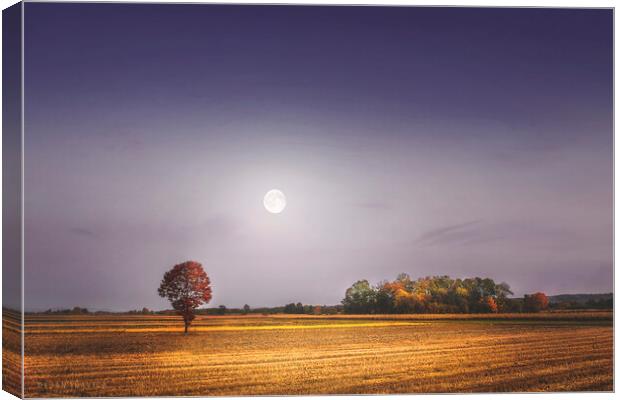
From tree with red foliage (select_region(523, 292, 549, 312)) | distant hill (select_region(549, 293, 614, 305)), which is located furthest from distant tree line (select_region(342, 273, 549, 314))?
distant hill (select_region(549, 293, 614, 305))

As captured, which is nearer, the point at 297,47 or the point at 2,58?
the point at 2,58

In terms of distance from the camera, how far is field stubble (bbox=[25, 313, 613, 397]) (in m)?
11.6

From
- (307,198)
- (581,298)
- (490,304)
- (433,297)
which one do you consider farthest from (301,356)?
(581,298)

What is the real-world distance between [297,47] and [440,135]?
2413mm

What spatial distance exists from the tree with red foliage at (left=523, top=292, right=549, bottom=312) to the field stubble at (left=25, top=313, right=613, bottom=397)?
0.62 feet

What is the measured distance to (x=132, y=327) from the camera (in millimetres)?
11930

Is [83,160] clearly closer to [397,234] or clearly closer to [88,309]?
[88,309]

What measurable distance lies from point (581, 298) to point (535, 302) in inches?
25.8

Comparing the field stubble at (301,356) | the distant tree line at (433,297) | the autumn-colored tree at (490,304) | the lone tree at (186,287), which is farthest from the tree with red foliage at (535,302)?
the lone tree at (186,287)

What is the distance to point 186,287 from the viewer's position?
1201cm

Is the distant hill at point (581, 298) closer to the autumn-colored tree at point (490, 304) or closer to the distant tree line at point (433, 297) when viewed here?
the distant tree line at point (433, 297)

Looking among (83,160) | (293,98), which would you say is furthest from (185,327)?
(293,98)

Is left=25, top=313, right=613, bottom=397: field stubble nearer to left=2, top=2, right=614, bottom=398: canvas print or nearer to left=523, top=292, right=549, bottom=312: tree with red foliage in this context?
left=2, top=2, right=614, bottom=398: canvas print

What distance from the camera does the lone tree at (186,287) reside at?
12.0 metres
